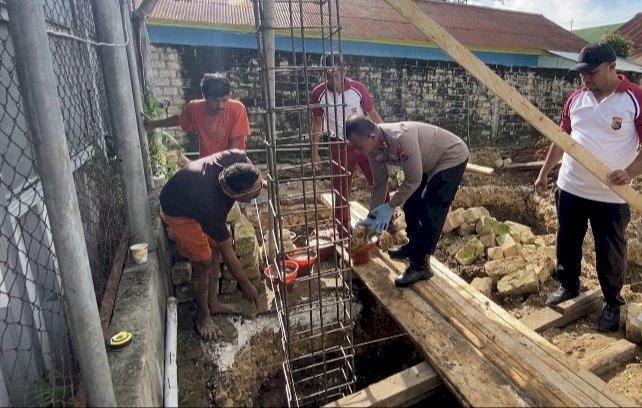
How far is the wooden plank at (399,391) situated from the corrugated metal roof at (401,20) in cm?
548

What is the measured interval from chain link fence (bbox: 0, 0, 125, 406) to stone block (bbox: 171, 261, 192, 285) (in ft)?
1.73

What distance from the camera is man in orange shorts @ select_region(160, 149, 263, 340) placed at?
2.76 meters

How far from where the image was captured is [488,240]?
5.17m

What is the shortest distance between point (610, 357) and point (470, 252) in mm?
2178

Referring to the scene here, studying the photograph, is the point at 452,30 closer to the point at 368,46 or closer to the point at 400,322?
the point at 368,46

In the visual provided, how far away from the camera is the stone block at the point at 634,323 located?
3092 millimetres

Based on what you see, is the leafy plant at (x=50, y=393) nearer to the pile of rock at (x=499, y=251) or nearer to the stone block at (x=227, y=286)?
the stone block at (x=227, y=286)

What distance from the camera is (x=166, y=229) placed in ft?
12.2

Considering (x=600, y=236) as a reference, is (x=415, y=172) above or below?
above

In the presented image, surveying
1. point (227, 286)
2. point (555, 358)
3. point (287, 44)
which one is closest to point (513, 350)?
point (555, 358)

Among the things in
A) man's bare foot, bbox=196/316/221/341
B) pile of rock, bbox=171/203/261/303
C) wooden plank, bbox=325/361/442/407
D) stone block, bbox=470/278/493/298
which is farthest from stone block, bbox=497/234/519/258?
man's bare foot, bbox=196/316/221/341

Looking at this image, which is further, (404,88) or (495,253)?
(404,88)

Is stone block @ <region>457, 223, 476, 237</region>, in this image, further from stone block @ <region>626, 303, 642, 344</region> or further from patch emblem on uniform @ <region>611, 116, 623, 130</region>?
patch emblem on uniform @ <region>611, 116, 623, 130</region>

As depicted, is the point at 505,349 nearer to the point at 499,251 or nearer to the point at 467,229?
the point at 499,251
